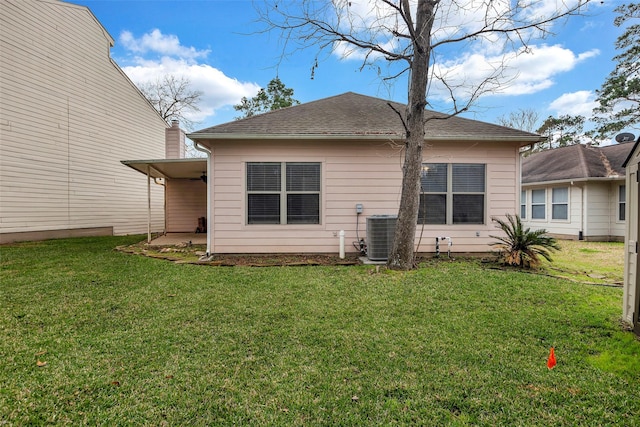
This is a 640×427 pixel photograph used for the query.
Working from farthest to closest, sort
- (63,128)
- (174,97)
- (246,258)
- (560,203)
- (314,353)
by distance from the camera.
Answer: (174,97), (560,203), (63,128), (246,258), (314,353)

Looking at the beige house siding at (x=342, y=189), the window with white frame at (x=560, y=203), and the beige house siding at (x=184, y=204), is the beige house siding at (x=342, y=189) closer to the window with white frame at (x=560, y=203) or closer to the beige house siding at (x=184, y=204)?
the window with white frame at (x=560, y=203)

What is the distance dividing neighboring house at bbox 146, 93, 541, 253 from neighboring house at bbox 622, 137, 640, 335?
3919mm

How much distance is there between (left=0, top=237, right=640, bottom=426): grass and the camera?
6.18 ft

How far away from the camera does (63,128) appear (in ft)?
33.5

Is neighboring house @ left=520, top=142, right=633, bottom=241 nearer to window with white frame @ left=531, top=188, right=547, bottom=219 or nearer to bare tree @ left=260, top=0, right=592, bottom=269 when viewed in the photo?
window with white frame @ left=531, top=188, right=547, bottom=219

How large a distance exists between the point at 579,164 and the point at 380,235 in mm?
9765

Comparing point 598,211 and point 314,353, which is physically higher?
point 598,211

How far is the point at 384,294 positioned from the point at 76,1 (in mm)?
15170

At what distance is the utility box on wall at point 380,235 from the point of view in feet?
20.4

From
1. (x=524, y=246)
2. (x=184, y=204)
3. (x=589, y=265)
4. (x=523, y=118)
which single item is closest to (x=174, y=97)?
(x=184, y=204)

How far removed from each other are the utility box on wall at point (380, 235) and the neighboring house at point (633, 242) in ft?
11.5

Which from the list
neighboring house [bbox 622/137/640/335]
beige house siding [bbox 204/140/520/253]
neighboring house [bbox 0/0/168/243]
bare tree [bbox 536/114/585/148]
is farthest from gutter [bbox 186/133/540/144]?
bare tree [bbox 536/114/585/148]

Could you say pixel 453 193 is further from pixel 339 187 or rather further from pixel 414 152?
pixel 339 187

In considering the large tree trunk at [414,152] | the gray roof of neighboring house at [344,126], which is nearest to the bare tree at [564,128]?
the gray roof of neighboring house at [344,126]
